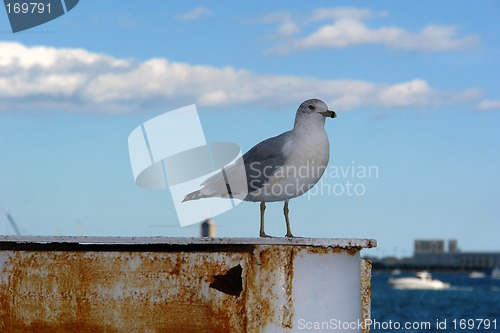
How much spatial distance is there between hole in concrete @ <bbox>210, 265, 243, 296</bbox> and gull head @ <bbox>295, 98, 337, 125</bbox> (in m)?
2.49

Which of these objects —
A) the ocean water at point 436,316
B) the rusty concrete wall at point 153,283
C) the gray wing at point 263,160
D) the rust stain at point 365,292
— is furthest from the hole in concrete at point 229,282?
the ocean water at point 436,316

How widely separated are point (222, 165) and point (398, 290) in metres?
146

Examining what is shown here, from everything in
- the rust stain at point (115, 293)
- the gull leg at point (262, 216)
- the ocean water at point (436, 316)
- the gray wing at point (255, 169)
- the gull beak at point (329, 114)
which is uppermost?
the gull beak at point (329, 114)

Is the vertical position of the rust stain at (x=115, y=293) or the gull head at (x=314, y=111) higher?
the gull head at (x=314, y=111)

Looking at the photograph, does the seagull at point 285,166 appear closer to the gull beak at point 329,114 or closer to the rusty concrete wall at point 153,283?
the gull beak at point 329,114

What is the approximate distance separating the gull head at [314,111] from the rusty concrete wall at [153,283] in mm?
2160

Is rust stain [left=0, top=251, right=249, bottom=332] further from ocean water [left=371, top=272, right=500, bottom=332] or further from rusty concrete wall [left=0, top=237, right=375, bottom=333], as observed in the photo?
ocean water [left=371, top=272, right=500, bottom=332]

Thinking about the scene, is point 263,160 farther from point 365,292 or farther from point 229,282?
point 229,282

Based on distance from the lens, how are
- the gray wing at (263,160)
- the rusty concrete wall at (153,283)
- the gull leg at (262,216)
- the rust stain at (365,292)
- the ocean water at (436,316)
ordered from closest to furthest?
the rusty concrete wall at (153,283) < the rust stain at (365,292) < the gull leg at (262,216) < the gray wing at (263,160) < the ocean water at (436,316)

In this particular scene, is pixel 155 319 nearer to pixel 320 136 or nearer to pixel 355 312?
pixel 355 312

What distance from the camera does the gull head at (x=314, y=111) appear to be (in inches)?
271

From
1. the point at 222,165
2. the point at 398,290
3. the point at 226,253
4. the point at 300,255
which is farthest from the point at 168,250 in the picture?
the point at 398,290

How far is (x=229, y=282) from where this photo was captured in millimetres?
4617

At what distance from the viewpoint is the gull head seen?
6875 mm
